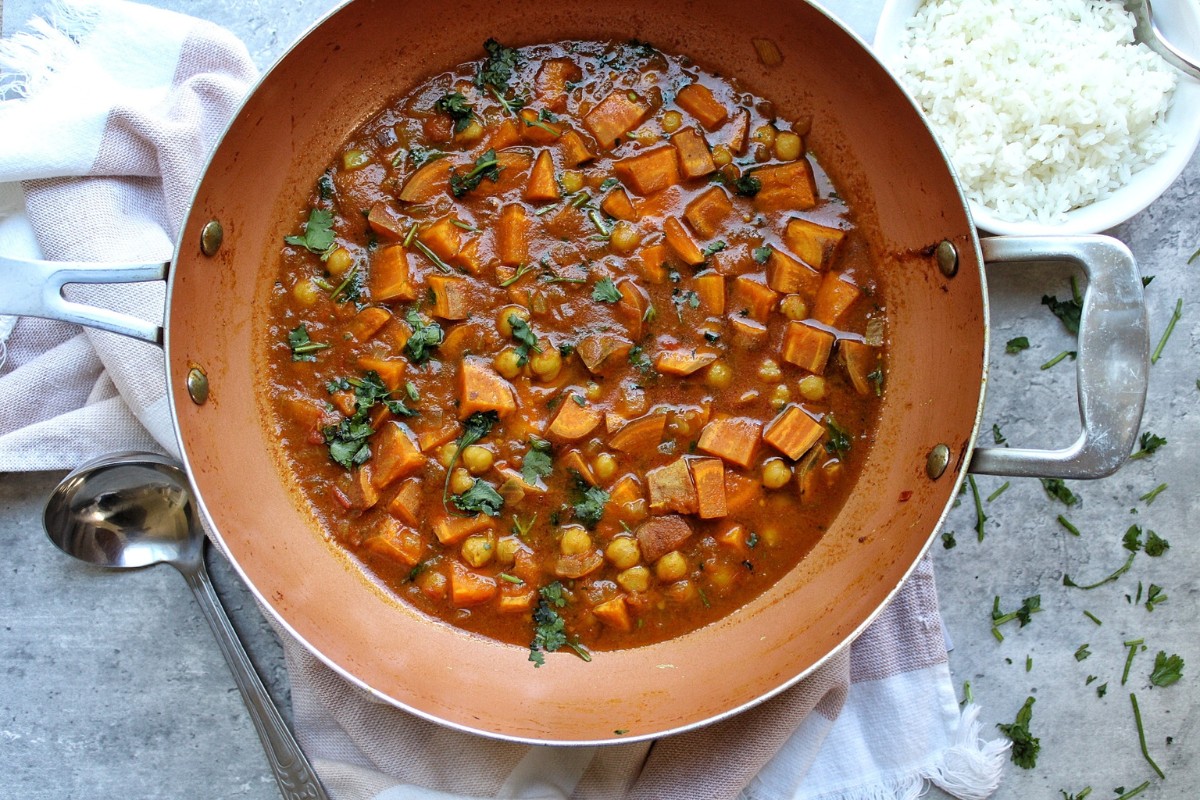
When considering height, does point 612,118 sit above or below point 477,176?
above

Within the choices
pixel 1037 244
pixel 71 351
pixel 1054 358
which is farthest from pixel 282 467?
pixel 1054 358

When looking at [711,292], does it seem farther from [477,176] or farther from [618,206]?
[477,176]

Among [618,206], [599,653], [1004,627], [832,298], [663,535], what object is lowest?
[1004,627]

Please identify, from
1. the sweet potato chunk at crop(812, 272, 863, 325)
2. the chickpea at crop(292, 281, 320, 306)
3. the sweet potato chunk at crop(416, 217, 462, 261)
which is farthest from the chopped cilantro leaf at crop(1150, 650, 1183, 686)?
the chickpea at crop(292, 281, 320, 306)

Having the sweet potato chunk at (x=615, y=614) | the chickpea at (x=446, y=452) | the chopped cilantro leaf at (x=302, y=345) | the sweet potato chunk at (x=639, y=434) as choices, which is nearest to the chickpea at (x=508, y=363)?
the chickpea at (x=446, y=452)

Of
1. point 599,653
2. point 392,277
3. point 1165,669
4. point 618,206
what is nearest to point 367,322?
point 392,277

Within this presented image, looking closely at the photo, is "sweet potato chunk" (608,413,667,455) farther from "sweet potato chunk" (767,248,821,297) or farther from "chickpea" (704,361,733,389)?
"sweet potato chunk" (767,248,821,297)
